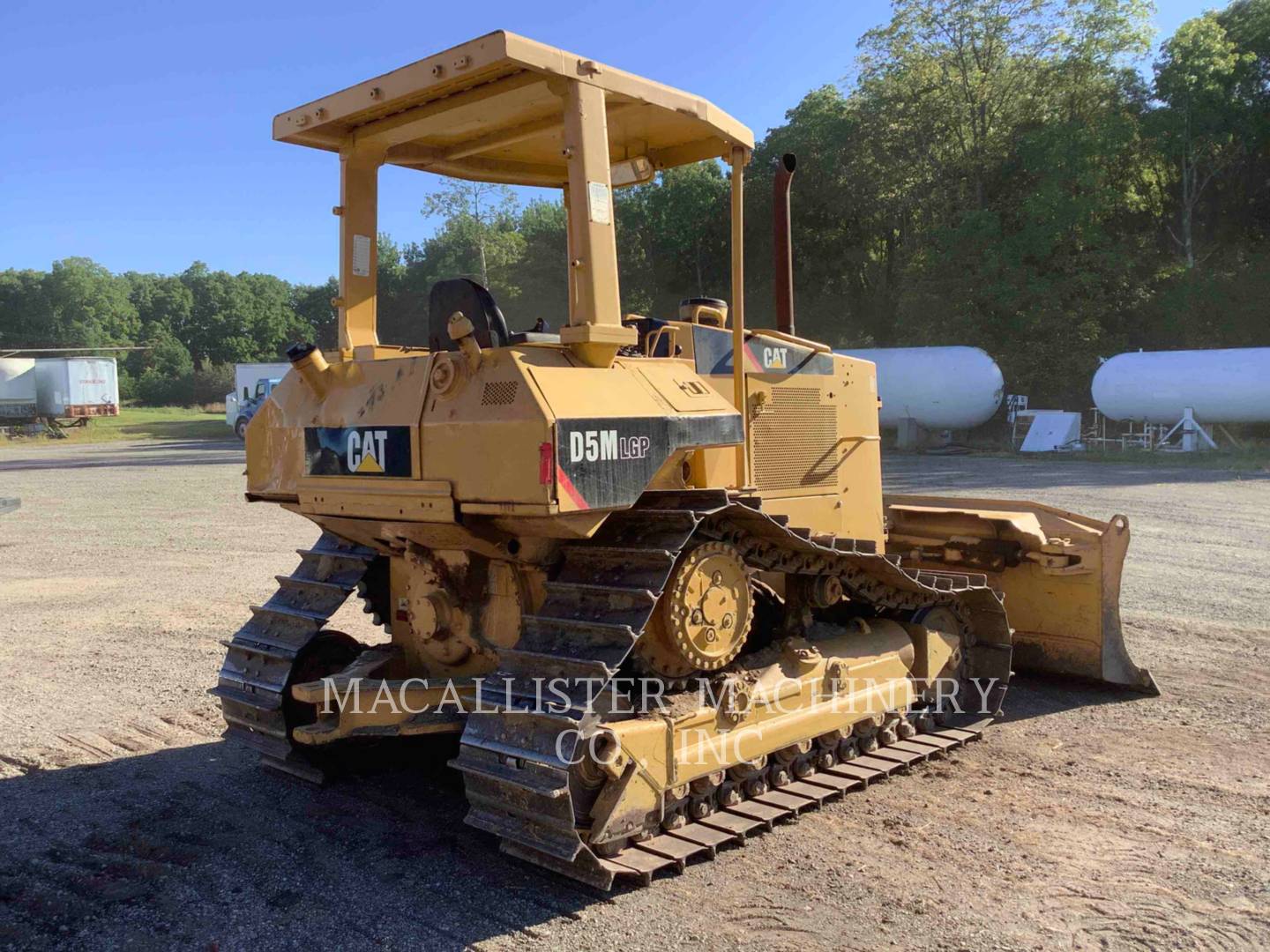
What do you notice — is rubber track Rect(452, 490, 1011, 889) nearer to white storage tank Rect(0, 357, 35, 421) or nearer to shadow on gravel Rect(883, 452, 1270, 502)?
shadow on gravel Rect(883, 452, 1270, 502)

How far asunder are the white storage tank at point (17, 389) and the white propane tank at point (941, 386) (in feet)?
108

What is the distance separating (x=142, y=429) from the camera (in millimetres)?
46938

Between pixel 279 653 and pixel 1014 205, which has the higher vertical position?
pixel 1014 205

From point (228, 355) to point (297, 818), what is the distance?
73.9 metres

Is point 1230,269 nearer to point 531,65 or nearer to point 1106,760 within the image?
point 1106,760

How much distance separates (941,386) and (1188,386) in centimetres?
601

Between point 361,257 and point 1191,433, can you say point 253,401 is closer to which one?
point 1191,433

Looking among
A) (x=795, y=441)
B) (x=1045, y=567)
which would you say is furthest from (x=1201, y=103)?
(x=795, y=441)

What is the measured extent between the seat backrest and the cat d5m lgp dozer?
0.04ft

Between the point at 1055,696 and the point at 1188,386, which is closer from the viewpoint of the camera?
the point at 1055,696

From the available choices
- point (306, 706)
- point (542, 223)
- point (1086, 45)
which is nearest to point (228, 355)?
point (542, 223)

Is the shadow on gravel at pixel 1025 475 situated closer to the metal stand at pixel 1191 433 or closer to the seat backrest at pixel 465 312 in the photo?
the metal stand at pixel 1191 433

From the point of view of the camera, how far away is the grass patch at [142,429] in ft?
137

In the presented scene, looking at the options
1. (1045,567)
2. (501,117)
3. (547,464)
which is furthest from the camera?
(1045,567)
